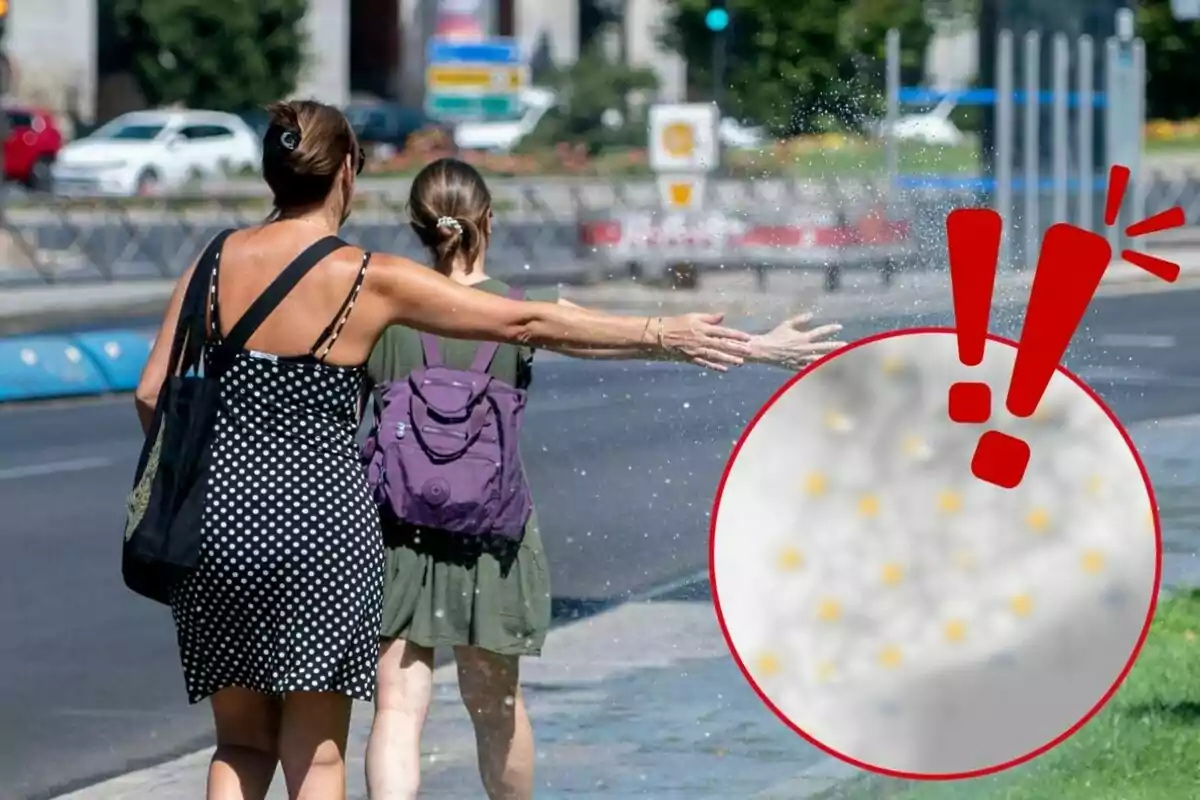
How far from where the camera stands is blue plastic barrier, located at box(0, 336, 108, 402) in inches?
679

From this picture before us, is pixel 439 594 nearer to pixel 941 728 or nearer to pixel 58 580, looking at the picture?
pixel 941 728

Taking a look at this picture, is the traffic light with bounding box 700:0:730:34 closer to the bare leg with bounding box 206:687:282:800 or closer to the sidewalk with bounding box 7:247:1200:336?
the sidewalk with bounding box 7:247:1200:336

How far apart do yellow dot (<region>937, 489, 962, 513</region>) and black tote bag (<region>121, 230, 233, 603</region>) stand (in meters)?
1.32

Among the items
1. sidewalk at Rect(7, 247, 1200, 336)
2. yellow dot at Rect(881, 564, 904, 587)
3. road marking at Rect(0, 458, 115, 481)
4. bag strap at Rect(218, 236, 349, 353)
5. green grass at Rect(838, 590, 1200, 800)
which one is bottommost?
sidewalk at Rect(7, 247, 1200, 336)

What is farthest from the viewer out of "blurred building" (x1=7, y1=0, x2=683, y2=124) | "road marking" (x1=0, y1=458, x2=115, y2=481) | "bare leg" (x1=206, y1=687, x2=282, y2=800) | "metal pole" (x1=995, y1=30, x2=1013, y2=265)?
"blurred building" (x1=7, y1=0, x2=683, y2=124)

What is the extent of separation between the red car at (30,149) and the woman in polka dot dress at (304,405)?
40.9 meters

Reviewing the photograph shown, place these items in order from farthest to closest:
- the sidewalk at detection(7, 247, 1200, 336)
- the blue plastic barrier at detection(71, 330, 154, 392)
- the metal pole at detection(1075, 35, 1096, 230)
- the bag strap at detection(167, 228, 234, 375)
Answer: the metal pole at detection(1075, 35, 1096, 230) → the sidewalk at detection(7, 247, 1200, 336) → the blue plastic barrier at detection(71, 330, 154, 392) → the bag strap at detection(167, 228, 234, 375)

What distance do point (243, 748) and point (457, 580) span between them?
737 mm

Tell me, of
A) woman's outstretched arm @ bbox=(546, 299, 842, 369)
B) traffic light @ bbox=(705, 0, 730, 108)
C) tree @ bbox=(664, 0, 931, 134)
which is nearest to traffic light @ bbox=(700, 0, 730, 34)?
traffic light @ bbox=(705, 0, 730, 108)

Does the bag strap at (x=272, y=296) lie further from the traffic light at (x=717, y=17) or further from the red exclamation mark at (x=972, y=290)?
the traffic light at (x=717, y=17)

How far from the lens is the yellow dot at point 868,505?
4246mm

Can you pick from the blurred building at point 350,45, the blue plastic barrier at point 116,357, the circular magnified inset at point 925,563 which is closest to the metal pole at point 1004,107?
the blue plastic barrier at point 116,357

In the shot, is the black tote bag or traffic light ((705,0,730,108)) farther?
traffic light ((705,0,730,108))

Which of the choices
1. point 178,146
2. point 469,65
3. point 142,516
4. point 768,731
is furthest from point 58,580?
point 178,146
